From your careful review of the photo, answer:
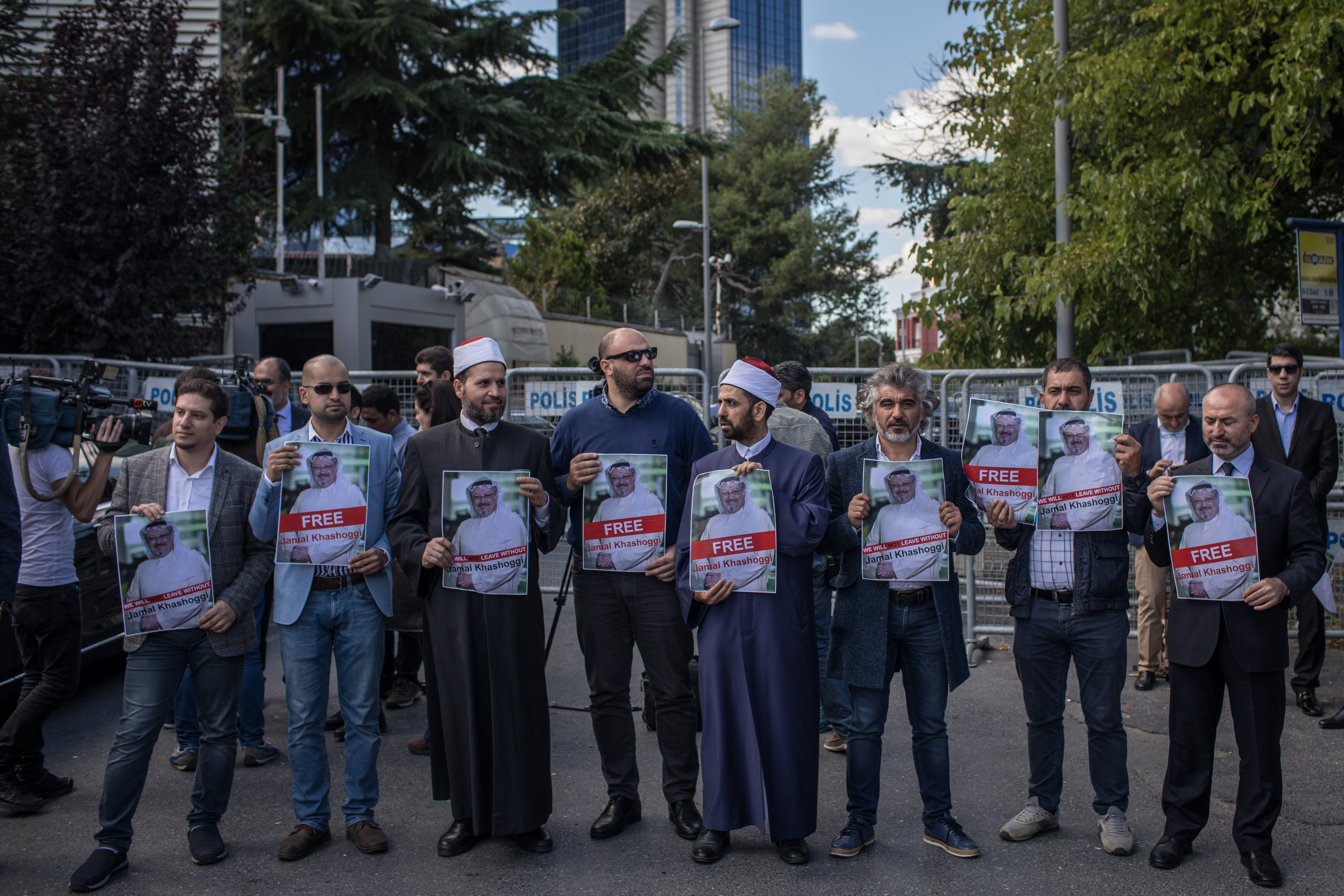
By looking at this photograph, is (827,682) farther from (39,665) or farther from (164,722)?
(39,665)

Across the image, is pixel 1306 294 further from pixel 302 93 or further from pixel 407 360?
pixel 302 93

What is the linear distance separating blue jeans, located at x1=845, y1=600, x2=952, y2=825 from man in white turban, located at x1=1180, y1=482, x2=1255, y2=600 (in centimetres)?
106

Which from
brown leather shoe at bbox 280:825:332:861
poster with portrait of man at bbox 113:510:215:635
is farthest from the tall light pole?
poster with portrait of man at bbox 113:510:215:635

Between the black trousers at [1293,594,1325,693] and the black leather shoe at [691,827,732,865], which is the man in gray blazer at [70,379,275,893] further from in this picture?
the black trousers at [1293,594,1325,693]

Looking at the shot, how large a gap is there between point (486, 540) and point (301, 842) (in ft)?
5.07

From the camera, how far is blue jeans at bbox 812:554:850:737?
5.82 meters

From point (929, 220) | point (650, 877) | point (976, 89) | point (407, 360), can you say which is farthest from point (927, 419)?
point (407, 360)

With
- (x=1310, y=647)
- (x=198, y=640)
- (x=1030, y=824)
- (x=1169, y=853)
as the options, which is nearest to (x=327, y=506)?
(x=198, y=640)

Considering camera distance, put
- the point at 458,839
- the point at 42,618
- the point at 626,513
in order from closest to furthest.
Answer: the point at 458,839
the point at 626,513
the point at 42,618

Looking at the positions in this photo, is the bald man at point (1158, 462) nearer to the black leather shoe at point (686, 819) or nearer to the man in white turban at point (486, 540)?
the black leather shoe at point (686, 819)

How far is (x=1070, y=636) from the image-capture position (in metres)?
4.47

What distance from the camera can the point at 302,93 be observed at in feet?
82.9

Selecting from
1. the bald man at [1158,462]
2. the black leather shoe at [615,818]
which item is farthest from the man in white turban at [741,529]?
the bald man at [1158,462]

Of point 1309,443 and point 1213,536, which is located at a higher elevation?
point 1309,443
